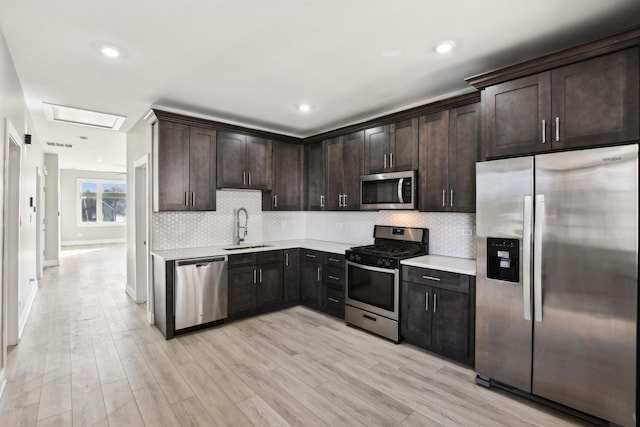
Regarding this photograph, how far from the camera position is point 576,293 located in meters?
2.11

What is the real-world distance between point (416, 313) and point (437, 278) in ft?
1.47

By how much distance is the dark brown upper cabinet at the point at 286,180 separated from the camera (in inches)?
190

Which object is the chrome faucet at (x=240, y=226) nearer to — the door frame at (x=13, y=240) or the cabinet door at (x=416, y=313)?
the door frame at (x=13, y=240)

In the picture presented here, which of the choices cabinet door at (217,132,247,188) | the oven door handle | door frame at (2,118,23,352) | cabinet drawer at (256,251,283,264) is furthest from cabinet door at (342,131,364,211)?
door frame at (2,118,23,352)

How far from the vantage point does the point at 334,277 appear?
407cm

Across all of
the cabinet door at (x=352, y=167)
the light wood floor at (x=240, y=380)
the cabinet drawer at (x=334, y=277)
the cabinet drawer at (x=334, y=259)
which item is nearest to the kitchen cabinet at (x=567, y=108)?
the cabinet door at (x=352, y=167)

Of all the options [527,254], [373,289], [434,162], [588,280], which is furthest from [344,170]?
[588,280]

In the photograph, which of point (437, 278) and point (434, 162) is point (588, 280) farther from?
point (434, 162)

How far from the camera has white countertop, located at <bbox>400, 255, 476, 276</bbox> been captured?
2846 mm

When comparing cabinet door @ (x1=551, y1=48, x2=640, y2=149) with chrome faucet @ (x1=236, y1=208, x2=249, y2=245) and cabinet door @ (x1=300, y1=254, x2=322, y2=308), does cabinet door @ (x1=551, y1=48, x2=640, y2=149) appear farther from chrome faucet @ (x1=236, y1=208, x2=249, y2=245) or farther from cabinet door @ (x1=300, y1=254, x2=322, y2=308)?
chrome faucet @ (x1=236, y1=208, x2=249, y2=245)

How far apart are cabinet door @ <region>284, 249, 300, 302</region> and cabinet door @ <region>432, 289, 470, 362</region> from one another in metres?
2.10

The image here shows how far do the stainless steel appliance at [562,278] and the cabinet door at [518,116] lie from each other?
0.13 meters

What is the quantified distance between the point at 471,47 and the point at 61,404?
4.12 meters

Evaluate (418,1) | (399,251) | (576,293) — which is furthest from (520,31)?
(399,251)
